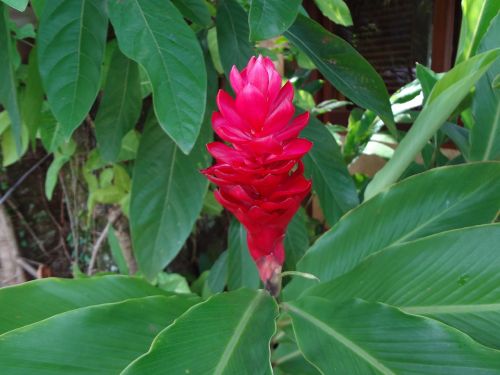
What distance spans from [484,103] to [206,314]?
0.53 m

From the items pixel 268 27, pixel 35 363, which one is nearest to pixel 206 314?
pixel 35 363

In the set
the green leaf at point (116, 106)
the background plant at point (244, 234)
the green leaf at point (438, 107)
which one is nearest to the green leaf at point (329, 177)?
the background plant at point (244, 234)

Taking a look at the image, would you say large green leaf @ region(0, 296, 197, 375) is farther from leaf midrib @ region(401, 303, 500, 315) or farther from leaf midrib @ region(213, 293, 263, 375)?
leaf midrib @ region(401, 303, 500, 315)

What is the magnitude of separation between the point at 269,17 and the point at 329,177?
36 centimetres

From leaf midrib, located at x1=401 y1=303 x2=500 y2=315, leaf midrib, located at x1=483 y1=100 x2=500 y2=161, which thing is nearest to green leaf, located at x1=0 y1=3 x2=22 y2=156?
leaf midrib, located at x1=401 y1=303 x2=500 y2=315

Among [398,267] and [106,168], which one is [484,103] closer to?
[398,267]

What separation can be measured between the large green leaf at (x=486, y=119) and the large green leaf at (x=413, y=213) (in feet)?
0.50

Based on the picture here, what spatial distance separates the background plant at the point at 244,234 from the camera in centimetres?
44

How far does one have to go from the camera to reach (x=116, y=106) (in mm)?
843

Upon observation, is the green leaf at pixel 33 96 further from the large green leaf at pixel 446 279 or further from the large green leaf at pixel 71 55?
the large green leaf at pixel 446 279

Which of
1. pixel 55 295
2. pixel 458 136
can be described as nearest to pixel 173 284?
pixel 55 295

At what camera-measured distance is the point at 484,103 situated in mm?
696

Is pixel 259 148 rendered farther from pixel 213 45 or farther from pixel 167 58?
pixel 213 45

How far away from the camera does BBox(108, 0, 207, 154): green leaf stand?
0.56 meters
